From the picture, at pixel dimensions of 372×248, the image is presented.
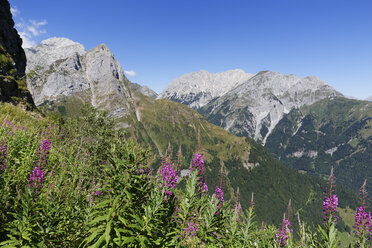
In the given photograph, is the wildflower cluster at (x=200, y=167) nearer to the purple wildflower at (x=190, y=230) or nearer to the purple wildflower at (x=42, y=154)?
the purple wildflower at (x=190, y=230)

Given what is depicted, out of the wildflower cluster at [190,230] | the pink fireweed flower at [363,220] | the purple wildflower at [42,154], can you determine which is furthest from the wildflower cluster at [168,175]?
the pink fireweed flower at [363,220]

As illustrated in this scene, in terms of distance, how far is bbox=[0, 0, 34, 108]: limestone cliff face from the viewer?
134 feet

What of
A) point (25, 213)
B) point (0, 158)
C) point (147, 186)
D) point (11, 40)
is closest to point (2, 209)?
point (25, 213)

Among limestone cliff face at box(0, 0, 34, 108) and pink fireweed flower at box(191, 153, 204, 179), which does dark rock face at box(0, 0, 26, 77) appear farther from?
pink fireweed flower at box(191, 153, 204, 179)

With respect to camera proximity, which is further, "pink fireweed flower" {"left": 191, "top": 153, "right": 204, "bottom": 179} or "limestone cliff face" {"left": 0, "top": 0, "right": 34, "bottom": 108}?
"limestone cliff face" {"left": 0, "top": 0, "right": 34, "bottom": 108}

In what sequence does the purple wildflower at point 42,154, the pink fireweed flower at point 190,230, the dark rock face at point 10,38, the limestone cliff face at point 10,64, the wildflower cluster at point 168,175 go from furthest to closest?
the dark rock face at point 10,38 < the limestone cliff face at point 10,64 < the purple wildflower at point 42,154 < the wildflower cluster at point 168,175 < the pink fireweed flower at point 190,230

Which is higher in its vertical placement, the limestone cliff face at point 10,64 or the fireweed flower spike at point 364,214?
the limestone cliff face at point 10,64

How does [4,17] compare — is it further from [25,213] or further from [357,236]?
[357,236]

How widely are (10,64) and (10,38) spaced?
86.3 feet

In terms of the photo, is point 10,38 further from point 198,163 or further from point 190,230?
point 190,230

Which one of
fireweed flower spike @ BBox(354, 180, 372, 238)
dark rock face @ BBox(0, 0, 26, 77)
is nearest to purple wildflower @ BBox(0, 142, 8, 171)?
fireweed flower spike @ BBox(354, 180, 372, 238)

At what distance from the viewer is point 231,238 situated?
290 inches

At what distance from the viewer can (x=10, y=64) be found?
50875 millimetres

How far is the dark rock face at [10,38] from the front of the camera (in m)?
63.7
